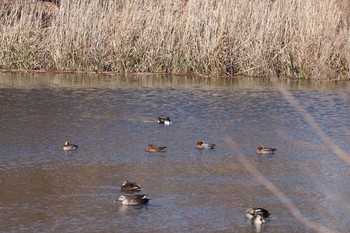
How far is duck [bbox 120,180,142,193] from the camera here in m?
9.95

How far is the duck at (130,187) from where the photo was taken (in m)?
9.95

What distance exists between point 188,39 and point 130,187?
11.3 meters

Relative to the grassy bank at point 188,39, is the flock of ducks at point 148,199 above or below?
below

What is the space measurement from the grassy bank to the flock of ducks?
8577 millimetres

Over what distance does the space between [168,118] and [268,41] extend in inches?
270

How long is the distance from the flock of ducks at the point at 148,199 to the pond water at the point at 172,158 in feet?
0.29

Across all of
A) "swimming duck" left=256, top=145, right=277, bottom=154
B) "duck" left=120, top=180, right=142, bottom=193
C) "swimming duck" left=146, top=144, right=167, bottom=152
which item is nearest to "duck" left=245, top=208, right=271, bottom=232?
"duck" left=120, top=180, right=142, bottom=193

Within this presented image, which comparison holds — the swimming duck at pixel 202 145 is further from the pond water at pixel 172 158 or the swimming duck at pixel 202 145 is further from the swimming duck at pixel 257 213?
the swimming duck at pixel 257 213

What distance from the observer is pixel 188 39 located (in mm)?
21000

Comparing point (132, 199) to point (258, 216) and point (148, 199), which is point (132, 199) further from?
→ point (258, 216)

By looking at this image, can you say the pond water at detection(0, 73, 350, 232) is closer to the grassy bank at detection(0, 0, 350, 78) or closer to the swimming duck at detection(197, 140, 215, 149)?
the swimming duck at detection(197, 140, 215, 149)

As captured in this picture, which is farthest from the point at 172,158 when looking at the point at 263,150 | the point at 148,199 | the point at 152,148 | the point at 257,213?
the point at 257,213

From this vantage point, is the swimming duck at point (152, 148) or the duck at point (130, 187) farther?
the swimming duck at point (152, 148)

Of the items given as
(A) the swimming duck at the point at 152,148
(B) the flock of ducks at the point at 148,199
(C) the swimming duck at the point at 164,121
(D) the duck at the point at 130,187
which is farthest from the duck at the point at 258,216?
(C) the swimming duck at the point at 164,121
